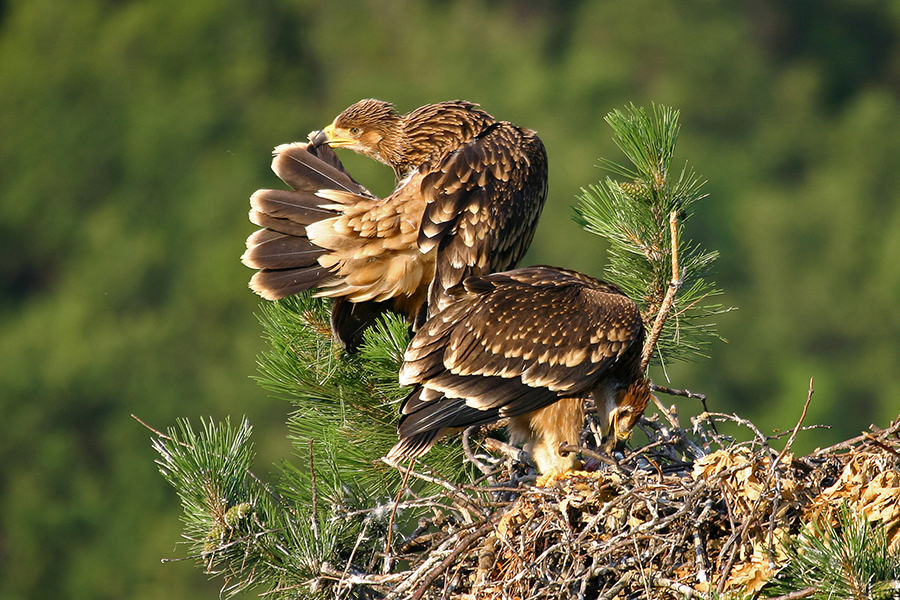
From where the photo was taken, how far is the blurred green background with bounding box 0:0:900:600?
18766 millimetres

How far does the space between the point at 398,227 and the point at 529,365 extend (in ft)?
2.32

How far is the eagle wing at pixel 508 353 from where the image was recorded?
3.64 m

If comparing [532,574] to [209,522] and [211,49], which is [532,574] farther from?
[211,49]

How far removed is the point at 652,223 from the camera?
3.88m

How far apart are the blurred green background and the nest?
12978 mm

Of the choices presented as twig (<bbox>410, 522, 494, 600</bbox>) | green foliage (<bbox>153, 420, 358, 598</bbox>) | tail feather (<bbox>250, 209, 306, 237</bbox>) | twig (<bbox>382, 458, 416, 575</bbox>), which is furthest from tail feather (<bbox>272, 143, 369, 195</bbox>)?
twig (<bbox>410, 522, 494, 600</bbox>)

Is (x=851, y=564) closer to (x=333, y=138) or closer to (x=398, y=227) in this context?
(x=398, y=227)

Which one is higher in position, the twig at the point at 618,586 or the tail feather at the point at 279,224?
the tail feather at the point at 279,224

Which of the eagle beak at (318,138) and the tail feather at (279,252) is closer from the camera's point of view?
the tail feather at (279,252)

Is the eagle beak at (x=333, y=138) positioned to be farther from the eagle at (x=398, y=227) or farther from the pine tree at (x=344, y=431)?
the pine tree at (x=344, y=431)

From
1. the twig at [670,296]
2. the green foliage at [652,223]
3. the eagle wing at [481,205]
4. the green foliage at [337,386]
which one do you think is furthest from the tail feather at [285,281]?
the twig at [670,296]

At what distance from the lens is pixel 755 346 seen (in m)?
20.3

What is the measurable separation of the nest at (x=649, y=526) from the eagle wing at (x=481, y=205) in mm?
898

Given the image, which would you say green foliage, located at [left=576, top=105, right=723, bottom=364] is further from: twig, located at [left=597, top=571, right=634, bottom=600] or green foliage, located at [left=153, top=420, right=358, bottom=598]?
green foliage, located at [left=153, top=420, right=358, bottom=598]
